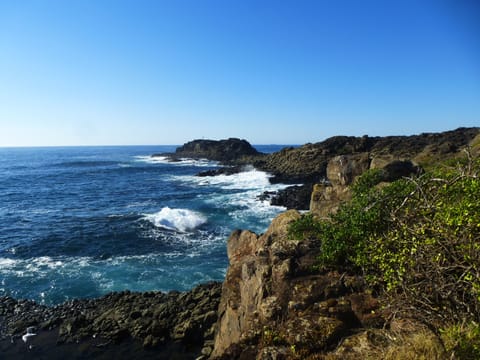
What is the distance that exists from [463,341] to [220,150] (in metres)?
111

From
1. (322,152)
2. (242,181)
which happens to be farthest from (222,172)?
(322,152)

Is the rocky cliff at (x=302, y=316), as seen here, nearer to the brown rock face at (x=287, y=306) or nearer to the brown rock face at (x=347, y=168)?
the brown rock face at (x=287, y=306)

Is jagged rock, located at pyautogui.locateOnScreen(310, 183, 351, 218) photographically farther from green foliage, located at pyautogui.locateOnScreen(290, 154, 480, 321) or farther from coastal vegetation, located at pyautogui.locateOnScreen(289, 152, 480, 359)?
coastal vegetation, located at pyautogui.locateOnScreen(289, 152, 480, 359)

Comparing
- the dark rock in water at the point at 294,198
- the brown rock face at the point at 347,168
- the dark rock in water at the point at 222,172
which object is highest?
the brown rock face at the point at 347,168

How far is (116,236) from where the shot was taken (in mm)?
27281

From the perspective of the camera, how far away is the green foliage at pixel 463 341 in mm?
4172

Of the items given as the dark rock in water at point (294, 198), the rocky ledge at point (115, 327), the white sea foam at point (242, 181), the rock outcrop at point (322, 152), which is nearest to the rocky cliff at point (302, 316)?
the rocky ledge at point (115, 327)

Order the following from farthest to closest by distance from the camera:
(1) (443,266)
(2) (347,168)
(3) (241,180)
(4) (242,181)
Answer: (3) (241,180) → (4) (242,181) → (2) (347,168) → (1) (443,266)

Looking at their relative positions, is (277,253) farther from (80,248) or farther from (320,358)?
(80,248)

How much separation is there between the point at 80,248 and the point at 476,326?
26885 mm

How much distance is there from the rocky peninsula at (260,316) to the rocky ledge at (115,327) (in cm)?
5

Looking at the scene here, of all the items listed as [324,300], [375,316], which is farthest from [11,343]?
[375,316]

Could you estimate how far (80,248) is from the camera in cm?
2480

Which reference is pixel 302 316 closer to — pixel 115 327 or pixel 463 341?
pixel 463 341
